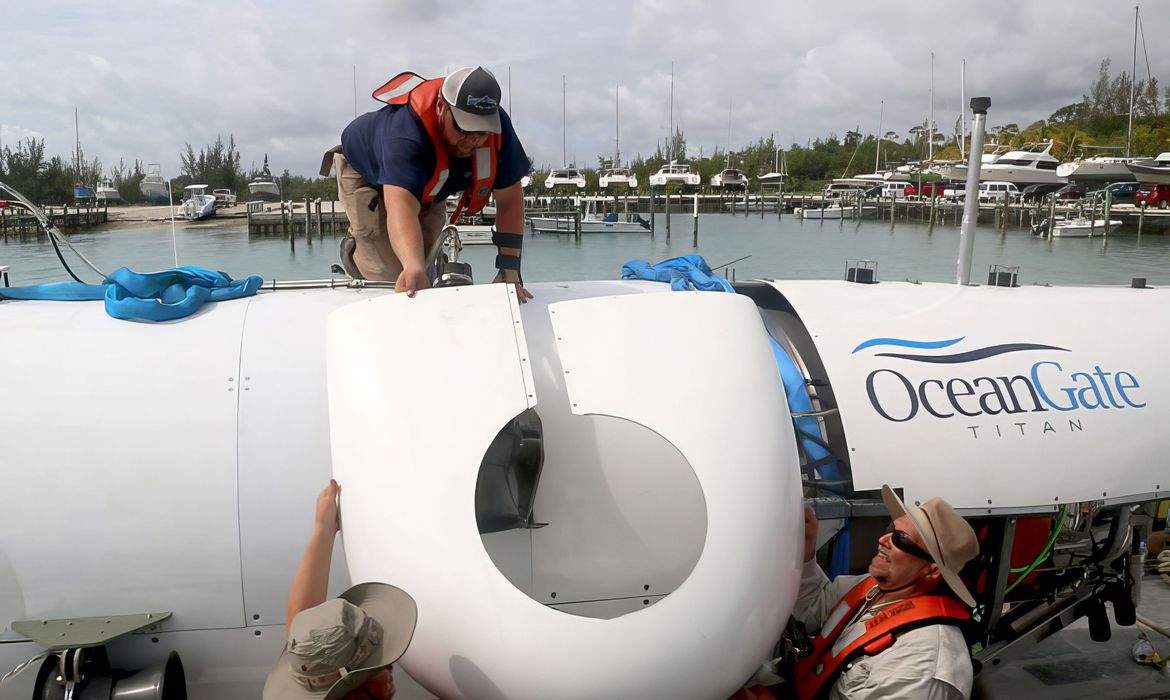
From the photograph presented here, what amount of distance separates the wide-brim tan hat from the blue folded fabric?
4.43 ft

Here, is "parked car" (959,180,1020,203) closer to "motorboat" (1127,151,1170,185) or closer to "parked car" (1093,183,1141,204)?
"parked car" (1093,183,1141,204)

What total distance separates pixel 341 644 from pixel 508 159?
231 centimetres

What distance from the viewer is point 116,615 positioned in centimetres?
281

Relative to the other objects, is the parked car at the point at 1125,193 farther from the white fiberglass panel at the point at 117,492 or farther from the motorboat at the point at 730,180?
the white fiberglass panel at the point at 117,492

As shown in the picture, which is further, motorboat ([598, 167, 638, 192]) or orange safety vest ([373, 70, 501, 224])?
motorboat ([598, 167, 638, 192])

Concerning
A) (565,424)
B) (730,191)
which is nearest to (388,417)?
(565,424)

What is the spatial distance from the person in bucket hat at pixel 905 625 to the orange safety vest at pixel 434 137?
1919 mm

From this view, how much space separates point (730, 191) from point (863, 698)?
76952 millimetres

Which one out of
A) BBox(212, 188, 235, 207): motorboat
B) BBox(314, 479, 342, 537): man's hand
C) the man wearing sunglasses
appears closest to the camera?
BBox(314, 479, 342, 537): man's hand

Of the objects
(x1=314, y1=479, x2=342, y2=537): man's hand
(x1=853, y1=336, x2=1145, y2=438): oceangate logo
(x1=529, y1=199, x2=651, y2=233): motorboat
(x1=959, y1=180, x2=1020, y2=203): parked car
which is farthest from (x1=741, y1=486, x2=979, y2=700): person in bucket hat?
(x1=959, y1=180, x2=1020, y2=203): parked car

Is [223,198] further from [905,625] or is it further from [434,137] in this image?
[905,625]

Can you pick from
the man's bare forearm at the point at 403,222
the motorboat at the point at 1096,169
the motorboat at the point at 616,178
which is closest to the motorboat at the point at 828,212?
the motorboat at the point at 616,178

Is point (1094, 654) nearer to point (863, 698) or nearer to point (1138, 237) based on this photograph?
point (863, 698)

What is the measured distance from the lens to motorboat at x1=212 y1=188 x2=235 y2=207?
3241 centimetres
